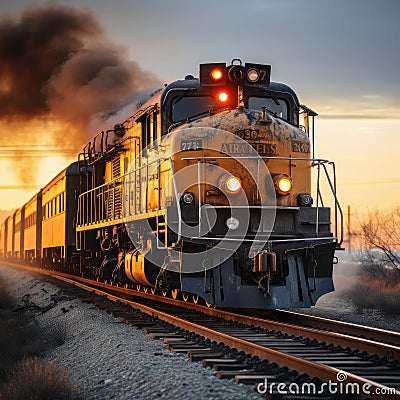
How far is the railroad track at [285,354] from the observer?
6008 millimetres

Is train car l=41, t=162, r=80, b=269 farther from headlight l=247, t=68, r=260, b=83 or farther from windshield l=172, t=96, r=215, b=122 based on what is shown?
headlight l=247, t=68, r=260, b=83

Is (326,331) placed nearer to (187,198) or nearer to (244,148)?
(187,198)

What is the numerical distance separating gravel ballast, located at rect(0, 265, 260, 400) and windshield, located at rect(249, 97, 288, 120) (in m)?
4.72

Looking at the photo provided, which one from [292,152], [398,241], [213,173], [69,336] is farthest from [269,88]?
[398,241]

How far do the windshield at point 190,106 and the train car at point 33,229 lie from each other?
67.6 ft

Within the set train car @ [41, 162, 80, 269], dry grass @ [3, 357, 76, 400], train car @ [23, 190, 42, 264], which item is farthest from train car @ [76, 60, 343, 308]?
train car @ [23, 190, 42, 264]

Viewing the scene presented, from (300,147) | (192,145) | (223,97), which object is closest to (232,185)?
(192,145)

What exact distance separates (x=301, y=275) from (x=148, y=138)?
4331 mm

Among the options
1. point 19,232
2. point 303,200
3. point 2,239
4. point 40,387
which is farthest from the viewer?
point 2,239

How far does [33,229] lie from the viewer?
34250mm

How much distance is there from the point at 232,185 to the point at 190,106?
2.00 meters

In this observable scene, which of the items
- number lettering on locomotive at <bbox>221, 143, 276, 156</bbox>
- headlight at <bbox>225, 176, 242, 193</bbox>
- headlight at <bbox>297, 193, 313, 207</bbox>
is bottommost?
headlight at <bbox>297, 193, 313, 207</bbox>

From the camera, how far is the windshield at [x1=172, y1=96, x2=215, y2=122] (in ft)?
40.4

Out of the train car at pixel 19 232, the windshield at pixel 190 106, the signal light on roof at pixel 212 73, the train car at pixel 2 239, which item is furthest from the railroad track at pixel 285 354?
the train car at pixel 2 239
